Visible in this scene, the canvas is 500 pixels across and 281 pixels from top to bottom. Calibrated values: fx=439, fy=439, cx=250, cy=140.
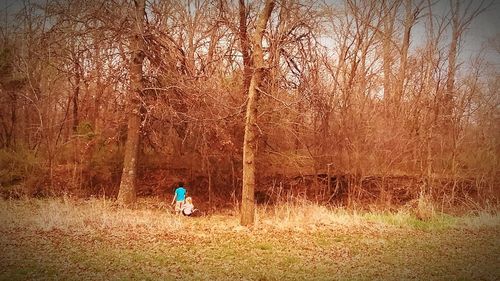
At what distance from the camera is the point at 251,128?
37.8 feet

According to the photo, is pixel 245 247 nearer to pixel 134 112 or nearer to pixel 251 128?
pixel 251 128

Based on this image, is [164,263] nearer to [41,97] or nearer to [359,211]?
[359,211]

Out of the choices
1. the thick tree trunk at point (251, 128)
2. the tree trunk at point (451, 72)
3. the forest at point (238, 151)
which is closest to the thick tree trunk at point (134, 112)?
the forest at point (238, 151)

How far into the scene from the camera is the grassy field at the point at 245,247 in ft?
23.3

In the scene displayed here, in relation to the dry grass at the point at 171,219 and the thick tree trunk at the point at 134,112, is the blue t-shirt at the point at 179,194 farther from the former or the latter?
the thick tree trunk at the point at 134,112

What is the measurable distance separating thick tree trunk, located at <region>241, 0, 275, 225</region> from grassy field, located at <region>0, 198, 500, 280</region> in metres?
0.62

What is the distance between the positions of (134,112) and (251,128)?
4.89 meters

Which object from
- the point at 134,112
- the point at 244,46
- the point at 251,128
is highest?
the point at 244,46

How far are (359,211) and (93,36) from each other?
10.7 m

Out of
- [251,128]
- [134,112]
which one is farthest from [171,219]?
[134,112]

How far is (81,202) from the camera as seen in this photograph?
47.9 ft

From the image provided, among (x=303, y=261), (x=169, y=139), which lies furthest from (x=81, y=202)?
(x=303, y=261)

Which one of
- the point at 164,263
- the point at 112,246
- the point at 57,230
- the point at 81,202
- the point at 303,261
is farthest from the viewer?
the point at 81,202

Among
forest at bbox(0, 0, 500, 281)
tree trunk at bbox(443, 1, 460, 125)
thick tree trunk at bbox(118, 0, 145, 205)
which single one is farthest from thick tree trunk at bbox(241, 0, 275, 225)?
tree trunk at bbox(443, 1, 460, 125)
